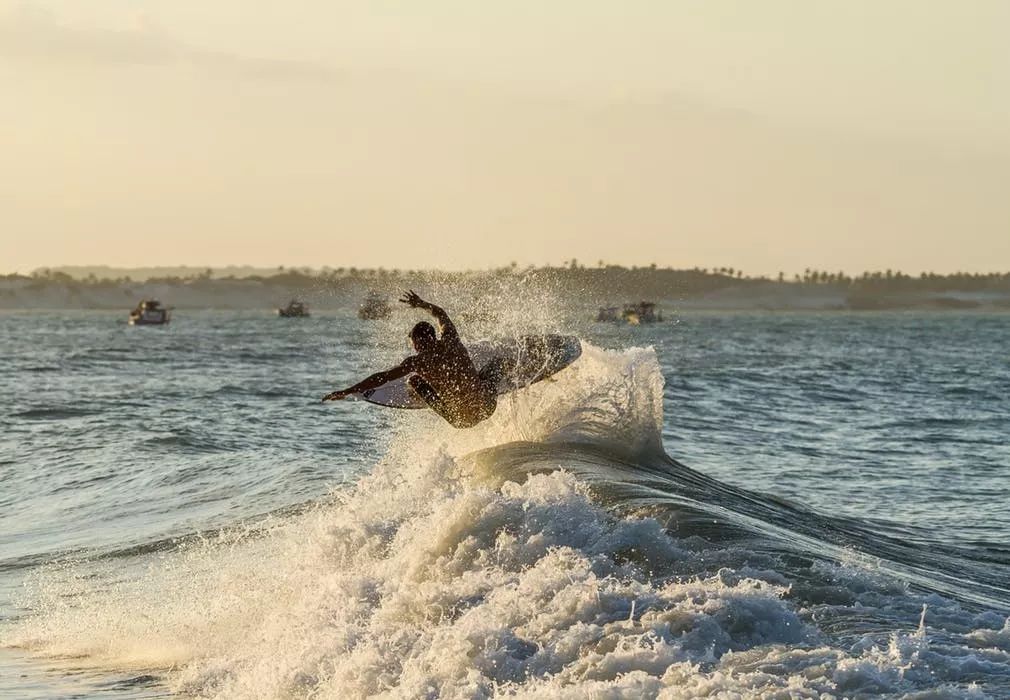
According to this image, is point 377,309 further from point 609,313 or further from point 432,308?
point 432,308

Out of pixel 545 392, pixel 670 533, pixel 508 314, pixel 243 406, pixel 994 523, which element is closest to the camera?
pixel 670 533

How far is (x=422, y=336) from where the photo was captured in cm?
1509

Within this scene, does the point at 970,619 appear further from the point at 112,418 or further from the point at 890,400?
the point at 890,400

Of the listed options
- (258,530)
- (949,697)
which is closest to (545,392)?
(258,530)

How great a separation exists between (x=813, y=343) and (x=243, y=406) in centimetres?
6352

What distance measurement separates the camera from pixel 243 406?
34375 millimetres

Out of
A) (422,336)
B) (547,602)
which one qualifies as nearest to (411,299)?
(422,336)

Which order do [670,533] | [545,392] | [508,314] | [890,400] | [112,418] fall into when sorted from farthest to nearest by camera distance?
[890,400]
[112,418]
[508,314]
[545,392]
[670,533]

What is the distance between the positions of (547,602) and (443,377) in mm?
7361

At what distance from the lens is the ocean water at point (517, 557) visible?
25.4ft

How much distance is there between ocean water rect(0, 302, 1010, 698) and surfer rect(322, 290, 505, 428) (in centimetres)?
52

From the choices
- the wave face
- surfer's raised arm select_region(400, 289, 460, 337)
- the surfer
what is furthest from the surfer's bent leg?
the wave face

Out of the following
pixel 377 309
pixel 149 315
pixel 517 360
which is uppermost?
pixel 517 360

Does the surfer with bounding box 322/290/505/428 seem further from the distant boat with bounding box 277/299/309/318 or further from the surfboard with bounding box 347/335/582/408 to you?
the distant boat with bounding box 277/299/309/318
